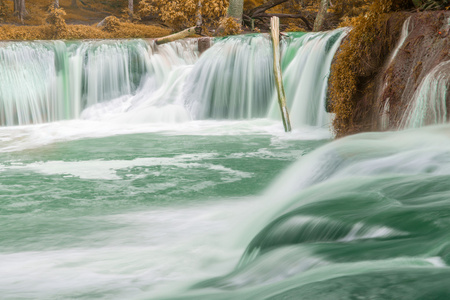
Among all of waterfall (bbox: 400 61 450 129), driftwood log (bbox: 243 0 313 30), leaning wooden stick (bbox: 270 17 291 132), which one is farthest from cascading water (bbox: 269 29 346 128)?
driftwood log (bbox: 243 0 313 30)

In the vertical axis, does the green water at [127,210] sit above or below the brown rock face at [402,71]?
below

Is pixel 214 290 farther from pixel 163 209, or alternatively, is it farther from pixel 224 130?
pixel 224 130

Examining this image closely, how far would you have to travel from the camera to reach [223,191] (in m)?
6.20

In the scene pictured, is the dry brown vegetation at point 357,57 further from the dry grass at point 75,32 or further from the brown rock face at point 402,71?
the dry grass at point 75,32

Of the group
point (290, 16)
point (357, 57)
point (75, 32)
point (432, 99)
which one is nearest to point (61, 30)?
point (75, 32)

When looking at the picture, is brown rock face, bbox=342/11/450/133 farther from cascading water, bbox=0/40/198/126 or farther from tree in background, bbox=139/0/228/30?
tree in background, bbox=139/0/228/30

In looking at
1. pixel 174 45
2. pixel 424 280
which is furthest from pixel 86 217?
pixel 174 45

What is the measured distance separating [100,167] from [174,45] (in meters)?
7.62

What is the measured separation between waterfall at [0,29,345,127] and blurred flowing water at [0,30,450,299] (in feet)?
0.23

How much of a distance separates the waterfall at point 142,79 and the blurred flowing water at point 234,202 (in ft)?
0.23

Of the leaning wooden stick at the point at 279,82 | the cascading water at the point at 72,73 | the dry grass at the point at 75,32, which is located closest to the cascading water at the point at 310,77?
the leaning wooden stick at the point at 279,82

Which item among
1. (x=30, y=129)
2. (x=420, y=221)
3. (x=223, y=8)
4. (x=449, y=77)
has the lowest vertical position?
(x=30, y=129)

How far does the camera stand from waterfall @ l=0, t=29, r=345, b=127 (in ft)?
42.6

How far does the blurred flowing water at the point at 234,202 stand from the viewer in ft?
9.25
